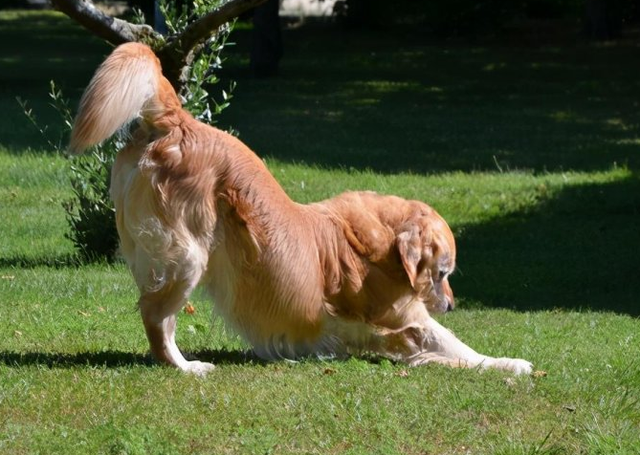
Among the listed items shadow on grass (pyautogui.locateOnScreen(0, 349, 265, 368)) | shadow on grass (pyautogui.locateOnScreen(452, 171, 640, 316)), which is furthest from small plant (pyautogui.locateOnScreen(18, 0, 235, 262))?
shadow on grass (pyautogui.locateOnScreen(0, 349, 265, 368))

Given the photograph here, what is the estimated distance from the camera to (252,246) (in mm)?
6812

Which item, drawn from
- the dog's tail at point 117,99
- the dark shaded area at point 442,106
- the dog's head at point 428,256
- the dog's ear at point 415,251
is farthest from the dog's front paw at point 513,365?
the dark shaded area at point 442,106

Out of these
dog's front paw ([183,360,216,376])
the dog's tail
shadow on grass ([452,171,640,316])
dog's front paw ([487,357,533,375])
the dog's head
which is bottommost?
shadow on grass ([452,171,640,316])

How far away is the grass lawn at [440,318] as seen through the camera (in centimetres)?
598

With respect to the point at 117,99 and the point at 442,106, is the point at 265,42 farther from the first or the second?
the point at 117,99

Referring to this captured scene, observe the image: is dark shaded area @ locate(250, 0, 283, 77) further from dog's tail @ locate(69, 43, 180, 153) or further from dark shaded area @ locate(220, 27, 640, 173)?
dog's tail @ locate(69, 43, 180, 153)

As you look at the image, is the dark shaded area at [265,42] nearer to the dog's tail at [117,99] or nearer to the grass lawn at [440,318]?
the grass lawn at [440,318]

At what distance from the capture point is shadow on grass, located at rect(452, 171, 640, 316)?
10789mm

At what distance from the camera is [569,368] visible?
7.24m

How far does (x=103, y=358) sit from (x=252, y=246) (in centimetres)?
124

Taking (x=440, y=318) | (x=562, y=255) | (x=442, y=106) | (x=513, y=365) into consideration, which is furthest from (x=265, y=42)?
(x=513, y=365)

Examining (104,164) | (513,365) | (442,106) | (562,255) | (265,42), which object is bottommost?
(442,106)

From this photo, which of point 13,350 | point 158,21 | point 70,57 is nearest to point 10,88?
point 70,57

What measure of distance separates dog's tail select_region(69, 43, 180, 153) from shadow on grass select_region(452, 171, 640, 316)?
15.2 feet
